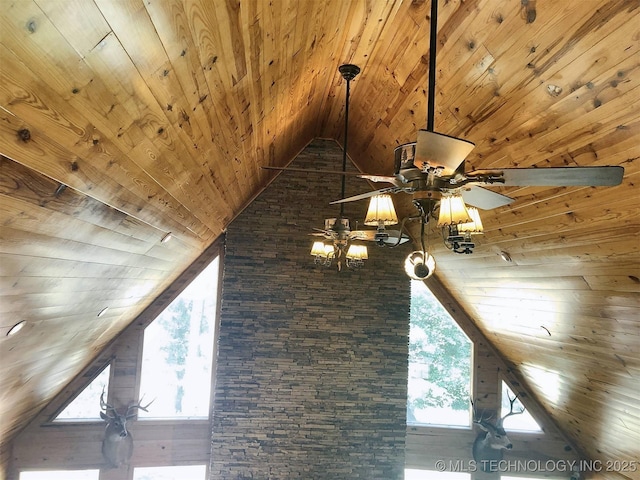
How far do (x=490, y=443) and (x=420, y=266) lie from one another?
581cm

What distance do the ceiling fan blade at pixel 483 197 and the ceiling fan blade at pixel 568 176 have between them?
0.22 meters

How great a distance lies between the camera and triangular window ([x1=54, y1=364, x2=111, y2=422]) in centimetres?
618

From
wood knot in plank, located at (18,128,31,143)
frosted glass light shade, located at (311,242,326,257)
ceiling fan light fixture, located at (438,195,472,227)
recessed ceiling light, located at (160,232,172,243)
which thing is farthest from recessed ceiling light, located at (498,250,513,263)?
wood knot in plank, located at (18,128,31,143)

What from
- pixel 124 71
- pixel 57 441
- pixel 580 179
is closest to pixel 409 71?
pixel 580 179

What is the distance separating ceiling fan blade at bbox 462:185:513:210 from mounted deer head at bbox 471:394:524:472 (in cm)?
547

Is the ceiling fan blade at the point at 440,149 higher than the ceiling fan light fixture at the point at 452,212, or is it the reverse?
the ceiling fan blade at the point at 440,149

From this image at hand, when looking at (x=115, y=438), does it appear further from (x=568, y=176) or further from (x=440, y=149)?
(x=568, y=176)

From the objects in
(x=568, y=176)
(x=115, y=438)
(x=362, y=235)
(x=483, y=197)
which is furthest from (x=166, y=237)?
(x=115, y=438)

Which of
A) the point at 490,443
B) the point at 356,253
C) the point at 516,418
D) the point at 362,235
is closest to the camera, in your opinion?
the point at 362,235

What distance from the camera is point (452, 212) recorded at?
1.82 metres

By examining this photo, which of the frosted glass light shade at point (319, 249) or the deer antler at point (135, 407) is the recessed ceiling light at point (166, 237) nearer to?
the frosted glass light shade at point (319, 249)

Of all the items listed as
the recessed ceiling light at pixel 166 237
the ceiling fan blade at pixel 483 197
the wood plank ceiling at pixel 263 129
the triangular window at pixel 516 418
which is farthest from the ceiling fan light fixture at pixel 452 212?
the triangular window at pixel 516 418

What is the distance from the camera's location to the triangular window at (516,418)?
272 inches

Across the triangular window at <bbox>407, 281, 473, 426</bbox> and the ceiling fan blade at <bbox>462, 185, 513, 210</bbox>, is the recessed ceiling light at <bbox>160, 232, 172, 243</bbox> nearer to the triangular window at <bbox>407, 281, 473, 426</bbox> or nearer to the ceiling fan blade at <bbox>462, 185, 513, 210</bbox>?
the ceiling fan blade at <bbox>462, 185, 513, 210</bbox>
